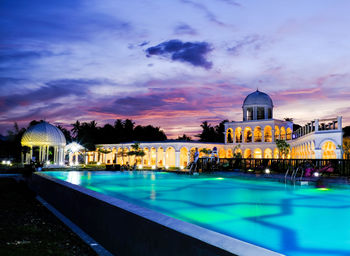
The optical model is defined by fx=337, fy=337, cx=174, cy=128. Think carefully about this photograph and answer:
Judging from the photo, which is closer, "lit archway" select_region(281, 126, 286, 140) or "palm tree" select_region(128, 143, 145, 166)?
"lit archway" select_region(281, 126, 286, 140)

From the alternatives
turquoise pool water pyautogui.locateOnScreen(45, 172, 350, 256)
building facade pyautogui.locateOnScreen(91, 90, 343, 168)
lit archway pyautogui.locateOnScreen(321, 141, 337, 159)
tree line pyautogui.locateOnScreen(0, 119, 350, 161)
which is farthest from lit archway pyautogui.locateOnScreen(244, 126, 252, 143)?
turquoise pool water pyautogui.locateOnScreen(45, 172, 350, 256)

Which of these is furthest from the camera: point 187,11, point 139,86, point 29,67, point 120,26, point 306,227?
point 139,86

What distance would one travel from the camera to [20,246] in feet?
13.5

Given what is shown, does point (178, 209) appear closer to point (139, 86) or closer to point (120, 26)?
point (120, 26)

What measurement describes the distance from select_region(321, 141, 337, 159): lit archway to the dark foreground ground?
23.3m

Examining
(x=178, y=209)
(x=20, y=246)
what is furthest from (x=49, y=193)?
(x=20, y=246)

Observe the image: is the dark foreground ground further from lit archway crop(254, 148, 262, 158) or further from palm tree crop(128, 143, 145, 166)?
lit archway crop(254, 148, 262, 158)

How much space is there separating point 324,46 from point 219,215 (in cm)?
1284

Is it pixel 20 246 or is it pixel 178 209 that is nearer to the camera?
pixel 20 246

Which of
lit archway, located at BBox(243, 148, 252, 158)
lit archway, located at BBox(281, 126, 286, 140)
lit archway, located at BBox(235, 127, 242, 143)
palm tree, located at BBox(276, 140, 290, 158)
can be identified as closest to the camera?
palm tree, located at BBox(276, 140, 290, 158)

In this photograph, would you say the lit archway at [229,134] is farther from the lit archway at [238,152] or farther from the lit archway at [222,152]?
the lit archway at [238,152]

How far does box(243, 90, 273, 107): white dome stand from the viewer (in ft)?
140

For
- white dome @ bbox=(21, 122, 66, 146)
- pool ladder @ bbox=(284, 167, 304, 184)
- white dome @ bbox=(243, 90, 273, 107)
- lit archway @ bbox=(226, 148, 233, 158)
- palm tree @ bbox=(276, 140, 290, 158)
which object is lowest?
pool ladder @ bbox=(284, 167, 304, 184)

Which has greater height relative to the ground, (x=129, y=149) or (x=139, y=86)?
(x=139, y=86)
